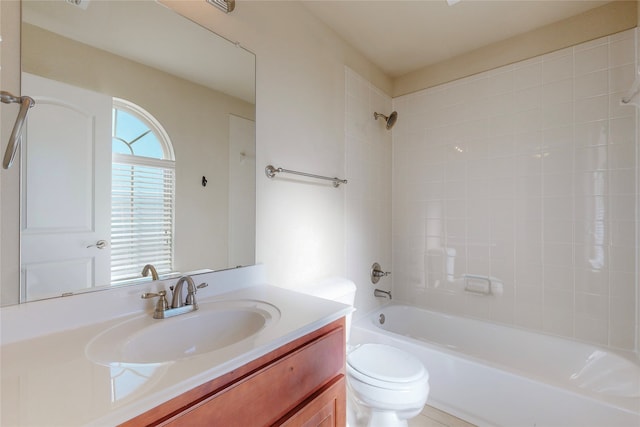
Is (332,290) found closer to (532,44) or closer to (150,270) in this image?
(150,270)

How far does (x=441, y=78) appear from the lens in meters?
2.33

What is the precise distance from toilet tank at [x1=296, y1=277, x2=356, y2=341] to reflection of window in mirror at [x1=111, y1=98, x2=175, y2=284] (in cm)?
73

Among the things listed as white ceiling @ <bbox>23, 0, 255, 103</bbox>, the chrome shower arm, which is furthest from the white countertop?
white ceiling @ <bbox>23, 0, 255, 103</bbox>

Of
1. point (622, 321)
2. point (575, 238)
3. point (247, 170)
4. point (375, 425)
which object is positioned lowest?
point (375, 425)

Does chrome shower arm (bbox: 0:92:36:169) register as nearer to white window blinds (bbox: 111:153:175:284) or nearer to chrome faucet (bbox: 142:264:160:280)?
white window blinds (bbox: 111:153:175:284)

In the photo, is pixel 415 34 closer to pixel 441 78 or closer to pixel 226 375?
pixel 441 78

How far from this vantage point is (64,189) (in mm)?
870

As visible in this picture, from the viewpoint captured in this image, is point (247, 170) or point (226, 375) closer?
point (226, 375)

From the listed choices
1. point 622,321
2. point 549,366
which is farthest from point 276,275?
point 622,321

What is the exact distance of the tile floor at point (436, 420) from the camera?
1.57 metres

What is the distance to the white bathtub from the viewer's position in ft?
4.16

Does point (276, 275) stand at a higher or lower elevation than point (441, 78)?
lower

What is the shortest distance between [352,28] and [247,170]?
4.21 ft

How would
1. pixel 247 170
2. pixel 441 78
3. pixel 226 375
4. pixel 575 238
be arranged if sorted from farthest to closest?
pixel 441 78, pixel 575 238, pixel 247 170, pixel 226 375
